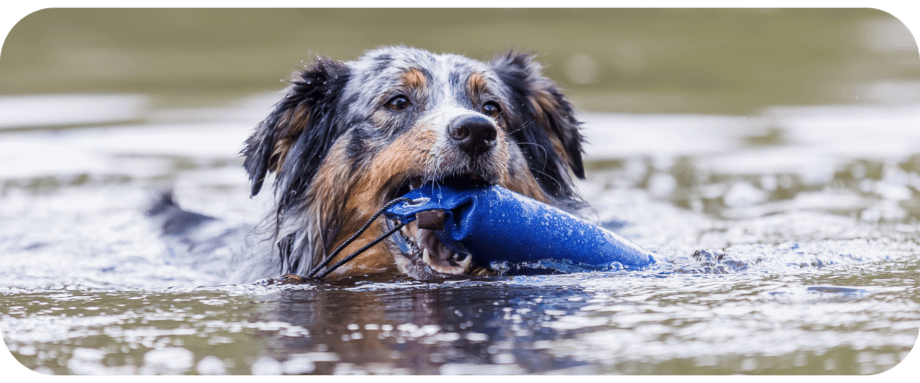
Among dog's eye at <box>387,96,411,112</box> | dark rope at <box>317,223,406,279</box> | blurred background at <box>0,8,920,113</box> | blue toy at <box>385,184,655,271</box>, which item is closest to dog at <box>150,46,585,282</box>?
dog's eye at <box>387,96,411,112</box>

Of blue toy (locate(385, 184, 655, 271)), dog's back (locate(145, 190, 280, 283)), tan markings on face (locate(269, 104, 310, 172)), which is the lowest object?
dog's back (locate(145, 190, 280, 283))

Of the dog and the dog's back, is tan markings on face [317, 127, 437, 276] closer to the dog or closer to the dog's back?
the dog

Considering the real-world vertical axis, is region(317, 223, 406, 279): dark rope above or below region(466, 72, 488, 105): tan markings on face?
below

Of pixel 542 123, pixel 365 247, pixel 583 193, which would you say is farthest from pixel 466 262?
pixel 583 193

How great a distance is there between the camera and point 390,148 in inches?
207

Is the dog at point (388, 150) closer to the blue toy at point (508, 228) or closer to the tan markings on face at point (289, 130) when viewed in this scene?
the tan markings on face at point (289, 130)

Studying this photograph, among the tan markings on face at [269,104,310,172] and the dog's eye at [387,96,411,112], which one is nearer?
the dog's eye at [387,96,411,112]

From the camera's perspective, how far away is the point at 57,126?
38.8 ft

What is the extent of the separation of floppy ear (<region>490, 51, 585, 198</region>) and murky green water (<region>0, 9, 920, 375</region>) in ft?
1.32

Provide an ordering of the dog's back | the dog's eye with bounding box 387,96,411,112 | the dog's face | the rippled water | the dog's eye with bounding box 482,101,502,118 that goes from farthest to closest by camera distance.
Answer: the dog's back < the dog's eye with bounding box 482,101,502,118 < the dog's eye with bounding box 387,96,411,112 < the dog's face < the rippled water

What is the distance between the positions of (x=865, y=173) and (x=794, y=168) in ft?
2.13

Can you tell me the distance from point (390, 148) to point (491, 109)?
78cm

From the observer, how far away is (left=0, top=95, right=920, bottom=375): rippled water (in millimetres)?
3600

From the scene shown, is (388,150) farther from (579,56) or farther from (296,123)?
(579,56)
